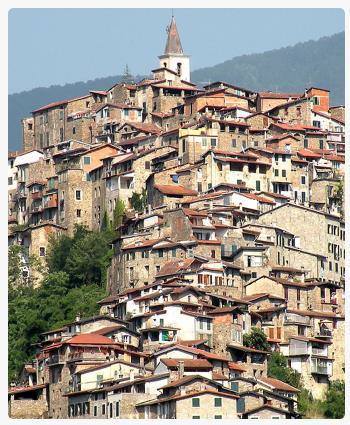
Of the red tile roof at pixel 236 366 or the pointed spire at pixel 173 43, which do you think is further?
the pointed spire at pixel 173 43

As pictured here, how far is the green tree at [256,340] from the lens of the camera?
5606 centimetres

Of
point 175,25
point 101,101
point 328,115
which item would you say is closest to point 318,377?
point 328,115

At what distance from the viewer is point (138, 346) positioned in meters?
55.9

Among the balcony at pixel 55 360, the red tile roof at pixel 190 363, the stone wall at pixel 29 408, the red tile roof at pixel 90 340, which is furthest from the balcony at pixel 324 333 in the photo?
the stone wall at pixel 29 408

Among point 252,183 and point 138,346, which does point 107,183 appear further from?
point 138,346

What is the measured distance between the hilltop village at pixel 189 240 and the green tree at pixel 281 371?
0.65 m

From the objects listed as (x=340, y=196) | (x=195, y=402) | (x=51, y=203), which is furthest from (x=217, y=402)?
(x=51, y=203)

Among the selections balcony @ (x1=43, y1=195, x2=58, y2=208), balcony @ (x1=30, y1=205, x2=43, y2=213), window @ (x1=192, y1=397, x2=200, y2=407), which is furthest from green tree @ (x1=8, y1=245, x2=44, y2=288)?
window @ (x1=192, y1=397, x2=200, y2=407)

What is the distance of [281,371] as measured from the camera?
183 feet

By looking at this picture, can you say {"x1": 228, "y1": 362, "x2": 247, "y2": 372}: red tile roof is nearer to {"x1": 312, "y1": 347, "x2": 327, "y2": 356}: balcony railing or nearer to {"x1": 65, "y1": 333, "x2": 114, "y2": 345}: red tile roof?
{"x1": 65, "y1": 333, "x2": 114, "y2": 345}: red tile roof

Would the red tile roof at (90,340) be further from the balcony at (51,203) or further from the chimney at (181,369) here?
the balcony at (51,203)

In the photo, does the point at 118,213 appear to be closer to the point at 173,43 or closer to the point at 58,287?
the point at 58,287

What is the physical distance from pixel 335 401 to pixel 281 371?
291 cm
